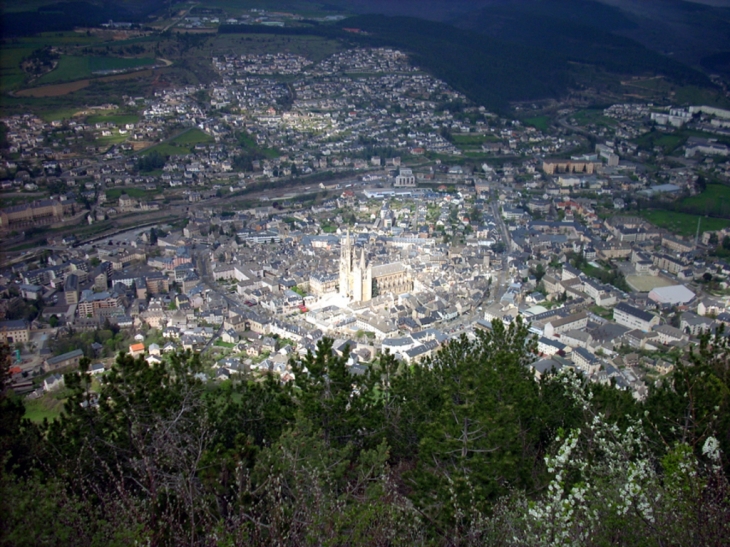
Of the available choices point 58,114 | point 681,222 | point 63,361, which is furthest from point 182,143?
point 681,222

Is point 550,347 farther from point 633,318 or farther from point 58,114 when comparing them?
point 58,114

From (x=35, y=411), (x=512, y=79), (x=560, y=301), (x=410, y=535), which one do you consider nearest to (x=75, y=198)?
(x=35, y=411)

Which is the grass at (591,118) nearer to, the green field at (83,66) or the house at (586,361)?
the green field at (83,66)

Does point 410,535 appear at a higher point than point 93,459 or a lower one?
higher

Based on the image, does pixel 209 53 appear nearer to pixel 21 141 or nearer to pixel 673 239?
pixel 21 141

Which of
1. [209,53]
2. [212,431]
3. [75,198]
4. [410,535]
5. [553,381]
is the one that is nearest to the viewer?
[410,535]

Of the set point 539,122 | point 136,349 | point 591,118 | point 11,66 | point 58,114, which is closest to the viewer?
point 136,349
